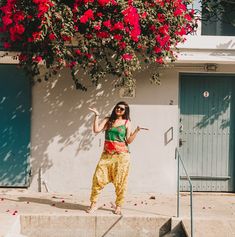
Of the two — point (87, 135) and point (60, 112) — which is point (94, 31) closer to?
point (60, 112)

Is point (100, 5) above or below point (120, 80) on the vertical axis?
above

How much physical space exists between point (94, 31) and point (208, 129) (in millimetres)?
3119

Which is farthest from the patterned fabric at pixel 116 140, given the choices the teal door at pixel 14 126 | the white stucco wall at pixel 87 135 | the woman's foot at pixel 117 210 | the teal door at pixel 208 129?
the teal door at pixel 14 126

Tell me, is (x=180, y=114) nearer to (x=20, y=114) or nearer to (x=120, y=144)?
(x=120, y=144)

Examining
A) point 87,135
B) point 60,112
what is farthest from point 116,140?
point 60,112

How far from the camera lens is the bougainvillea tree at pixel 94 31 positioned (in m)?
7.30

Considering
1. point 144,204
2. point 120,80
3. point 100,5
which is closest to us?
point 100,5

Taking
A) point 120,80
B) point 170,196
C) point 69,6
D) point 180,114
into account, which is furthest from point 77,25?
point 170,196

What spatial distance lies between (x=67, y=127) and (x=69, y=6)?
97.3 inches

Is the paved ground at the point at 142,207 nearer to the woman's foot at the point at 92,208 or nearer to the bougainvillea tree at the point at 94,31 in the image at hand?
the woman's foot at the point at 92,208

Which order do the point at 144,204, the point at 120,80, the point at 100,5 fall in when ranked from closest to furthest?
the point at 100,5 < the point at 144,204 < the point at 120,80

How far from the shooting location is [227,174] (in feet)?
30.3

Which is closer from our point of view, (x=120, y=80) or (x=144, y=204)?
(x=144, y=204)

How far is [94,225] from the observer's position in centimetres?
727
